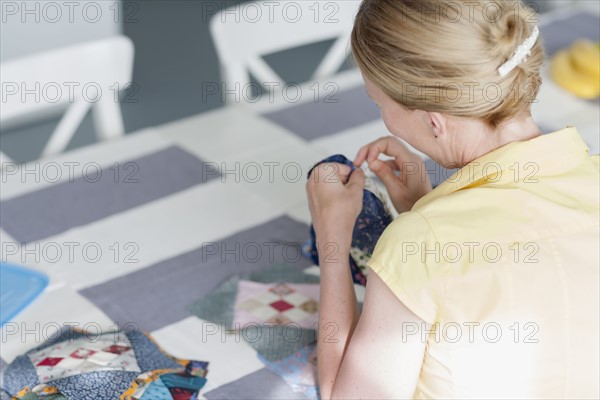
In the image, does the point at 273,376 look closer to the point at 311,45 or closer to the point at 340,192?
the point at 340,192

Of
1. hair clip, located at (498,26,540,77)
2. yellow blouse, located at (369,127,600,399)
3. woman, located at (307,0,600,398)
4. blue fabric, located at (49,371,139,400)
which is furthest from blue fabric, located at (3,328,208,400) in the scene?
hair clip, located at (498,26,540,77)

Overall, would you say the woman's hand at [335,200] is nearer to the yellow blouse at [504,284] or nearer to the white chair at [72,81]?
the yellow blouse at [504,284]

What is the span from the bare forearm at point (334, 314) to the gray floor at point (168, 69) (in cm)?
221

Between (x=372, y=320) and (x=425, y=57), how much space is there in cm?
31

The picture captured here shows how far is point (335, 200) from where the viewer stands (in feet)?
4.44

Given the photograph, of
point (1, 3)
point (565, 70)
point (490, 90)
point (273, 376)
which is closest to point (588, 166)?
point (490, 90)

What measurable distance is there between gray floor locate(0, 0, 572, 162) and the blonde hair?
2368mm

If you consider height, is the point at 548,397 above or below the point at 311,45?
above

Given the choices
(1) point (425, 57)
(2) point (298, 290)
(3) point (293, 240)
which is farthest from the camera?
(3) point (293, 240)

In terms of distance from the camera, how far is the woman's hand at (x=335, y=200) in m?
1.31

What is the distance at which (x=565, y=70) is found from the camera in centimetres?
212

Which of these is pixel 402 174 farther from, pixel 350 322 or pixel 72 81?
pixel 72 81

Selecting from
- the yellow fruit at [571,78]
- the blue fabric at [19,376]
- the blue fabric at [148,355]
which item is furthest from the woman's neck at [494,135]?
the yellow fruit at [571,78]

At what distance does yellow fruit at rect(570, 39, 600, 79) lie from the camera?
2068 mm
